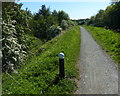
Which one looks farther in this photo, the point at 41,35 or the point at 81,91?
the point at 41,35

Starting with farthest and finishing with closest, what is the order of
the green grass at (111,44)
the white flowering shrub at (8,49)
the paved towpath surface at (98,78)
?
the green grass at (111,44) < the white flowering shrub at (8,49) < the paved towpath surface at (98,78)

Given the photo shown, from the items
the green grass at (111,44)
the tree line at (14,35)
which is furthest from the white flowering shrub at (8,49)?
the green grass at (111,44)

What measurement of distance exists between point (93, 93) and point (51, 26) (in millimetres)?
24359

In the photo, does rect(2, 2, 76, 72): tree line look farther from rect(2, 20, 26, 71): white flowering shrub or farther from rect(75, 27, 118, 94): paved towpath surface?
rect(75, 27, 118, 94): paved towpath surface

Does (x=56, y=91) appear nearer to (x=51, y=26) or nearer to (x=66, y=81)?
(x=66, y=81)

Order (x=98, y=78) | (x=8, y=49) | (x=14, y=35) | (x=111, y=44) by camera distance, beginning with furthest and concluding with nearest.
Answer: (x=111, y=44) → (x=14, y=35) → (x=8, y=49) → (x=98, y=78)

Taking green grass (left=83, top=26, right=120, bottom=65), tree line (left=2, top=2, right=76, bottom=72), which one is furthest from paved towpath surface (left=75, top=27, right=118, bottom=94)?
tree line (left=2, top=2, right=76, bottom=72)

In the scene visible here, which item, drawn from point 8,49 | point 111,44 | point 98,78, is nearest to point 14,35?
point 8,49

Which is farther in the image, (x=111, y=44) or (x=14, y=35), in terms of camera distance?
(x=111, y=44)

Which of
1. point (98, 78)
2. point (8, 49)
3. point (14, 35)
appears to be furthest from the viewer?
point (14, 35)

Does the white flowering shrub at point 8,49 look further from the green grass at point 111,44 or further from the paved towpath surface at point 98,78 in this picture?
the green grass at point 111,44

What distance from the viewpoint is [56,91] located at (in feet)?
15.2

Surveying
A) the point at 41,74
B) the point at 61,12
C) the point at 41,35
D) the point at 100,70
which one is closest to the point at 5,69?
the point at 41,74

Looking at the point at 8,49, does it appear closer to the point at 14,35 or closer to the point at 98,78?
the point at 14,35
